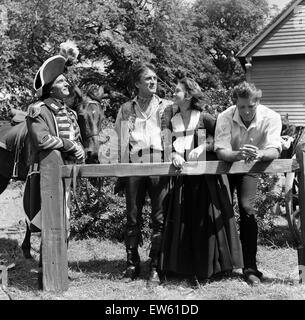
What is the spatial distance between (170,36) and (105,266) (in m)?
16.6

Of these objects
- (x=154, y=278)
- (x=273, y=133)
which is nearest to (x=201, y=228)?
(x=154, y=278)

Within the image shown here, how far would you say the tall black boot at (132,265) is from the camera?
177 inches

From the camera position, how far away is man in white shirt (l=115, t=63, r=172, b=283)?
4.35 m

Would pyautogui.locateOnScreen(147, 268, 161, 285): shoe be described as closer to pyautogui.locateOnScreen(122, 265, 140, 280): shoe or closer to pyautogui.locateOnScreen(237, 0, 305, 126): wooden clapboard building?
pyautogui.locateOnScreen(122, 265, 140, 280): shoe

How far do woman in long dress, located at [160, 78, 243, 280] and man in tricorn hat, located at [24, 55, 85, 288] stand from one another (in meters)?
0.85

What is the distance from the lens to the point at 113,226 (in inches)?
244

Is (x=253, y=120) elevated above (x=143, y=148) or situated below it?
above

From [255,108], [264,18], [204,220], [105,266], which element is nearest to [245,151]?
[255,108]

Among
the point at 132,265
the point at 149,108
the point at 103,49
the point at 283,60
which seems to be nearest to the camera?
the point at 149,108

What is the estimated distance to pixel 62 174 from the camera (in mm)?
4062

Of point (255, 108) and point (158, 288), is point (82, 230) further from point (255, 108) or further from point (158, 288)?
point (255, 108)

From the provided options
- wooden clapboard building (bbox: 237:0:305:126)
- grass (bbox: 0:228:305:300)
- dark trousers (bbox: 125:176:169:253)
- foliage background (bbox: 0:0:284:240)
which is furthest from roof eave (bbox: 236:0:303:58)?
dark trousers (bbox: 125:176:169:253)

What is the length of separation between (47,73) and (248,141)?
1853 millimetres

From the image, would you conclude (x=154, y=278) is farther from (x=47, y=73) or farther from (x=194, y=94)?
(x=47, y=73)
